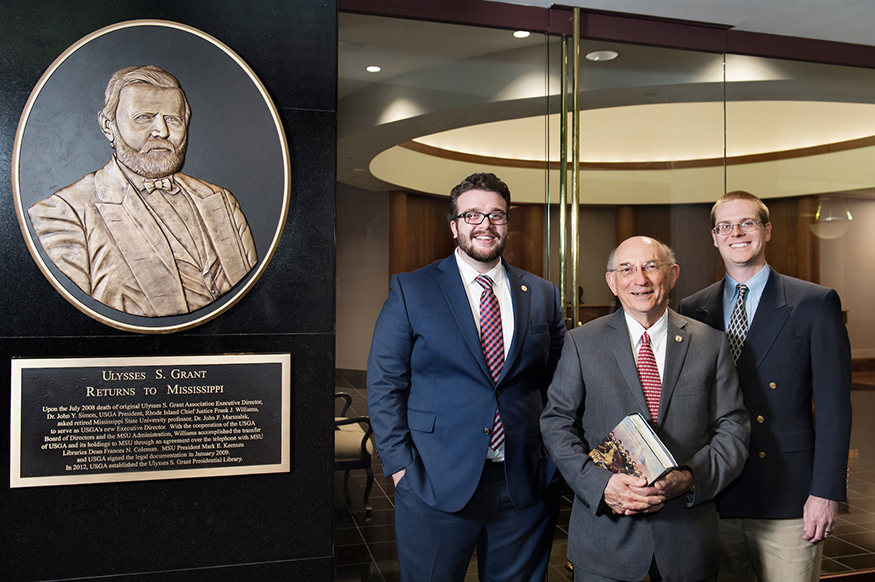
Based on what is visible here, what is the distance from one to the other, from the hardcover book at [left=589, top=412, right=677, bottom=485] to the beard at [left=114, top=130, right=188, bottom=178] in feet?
5.91

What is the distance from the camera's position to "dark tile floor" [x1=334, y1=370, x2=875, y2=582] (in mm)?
3256

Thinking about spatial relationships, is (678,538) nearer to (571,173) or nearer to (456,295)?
(456,295)

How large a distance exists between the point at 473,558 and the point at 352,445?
105 cm

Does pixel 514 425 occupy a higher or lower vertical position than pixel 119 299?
lower

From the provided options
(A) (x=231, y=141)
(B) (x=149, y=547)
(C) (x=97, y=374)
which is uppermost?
(A) (x=231, y=141)

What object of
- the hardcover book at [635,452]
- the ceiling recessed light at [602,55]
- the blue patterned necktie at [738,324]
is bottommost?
the hardcover book at [635,452]

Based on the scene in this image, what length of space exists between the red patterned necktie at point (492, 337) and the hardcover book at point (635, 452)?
1.24 ft

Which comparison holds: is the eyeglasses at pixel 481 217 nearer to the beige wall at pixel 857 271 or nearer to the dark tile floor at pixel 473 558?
the dark tile floor at pixel 473 558

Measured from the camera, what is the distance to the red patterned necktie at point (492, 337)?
228cm

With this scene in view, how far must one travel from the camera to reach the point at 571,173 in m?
3.57

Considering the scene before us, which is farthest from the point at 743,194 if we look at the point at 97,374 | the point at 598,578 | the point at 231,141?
the point at 97,374

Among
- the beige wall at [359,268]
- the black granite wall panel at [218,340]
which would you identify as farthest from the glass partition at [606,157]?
the black granite wall panel at [218,340]

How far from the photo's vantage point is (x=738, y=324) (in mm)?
2410

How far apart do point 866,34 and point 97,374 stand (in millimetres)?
4547
